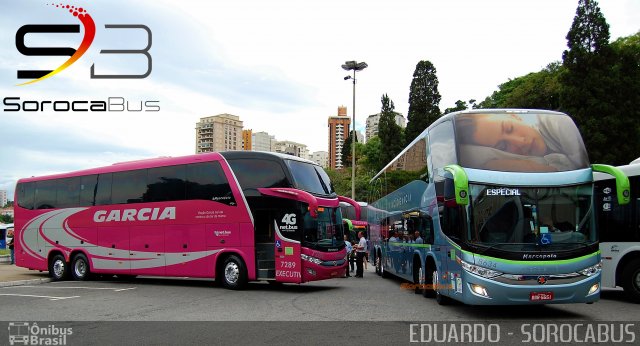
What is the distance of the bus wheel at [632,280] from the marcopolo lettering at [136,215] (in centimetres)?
1282

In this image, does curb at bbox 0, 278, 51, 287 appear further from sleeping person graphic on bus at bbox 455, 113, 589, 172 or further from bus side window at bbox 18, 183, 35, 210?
sleeping person graphic on bus at bbox 455, 113, 589, 172

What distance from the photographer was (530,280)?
9.39 m

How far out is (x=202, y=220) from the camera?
16875mm

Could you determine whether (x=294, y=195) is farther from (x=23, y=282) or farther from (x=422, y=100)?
(x=422, y=100)

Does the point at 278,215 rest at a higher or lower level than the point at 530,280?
higher

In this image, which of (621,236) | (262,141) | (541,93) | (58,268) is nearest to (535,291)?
(621,236)

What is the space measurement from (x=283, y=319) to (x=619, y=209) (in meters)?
8.52

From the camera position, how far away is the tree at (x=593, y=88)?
1135 inches

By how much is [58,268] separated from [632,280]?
1933 cm

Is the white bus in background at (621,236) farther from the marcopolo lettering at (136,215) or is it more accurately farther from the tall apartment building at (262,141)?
the tall apartment building at (262,141)

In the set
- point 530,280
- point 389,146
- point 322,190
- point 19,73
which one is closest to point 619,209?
point 530,280

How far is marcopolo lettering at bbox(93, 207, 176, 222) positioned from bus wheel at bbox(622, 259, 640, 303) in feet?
42.1

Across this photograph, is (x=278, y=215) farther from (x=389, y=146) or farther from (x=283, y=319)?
(x=389, y=146)

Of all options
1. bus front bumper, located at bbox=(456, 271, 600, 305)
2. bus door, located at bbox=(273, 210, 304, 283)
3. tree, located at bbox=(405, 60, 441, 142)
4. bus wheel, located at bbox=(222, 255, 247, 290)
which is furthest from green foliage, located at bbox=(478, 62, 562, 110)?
bus front bumper, located at bbox=(456, 271, 600, 305)
